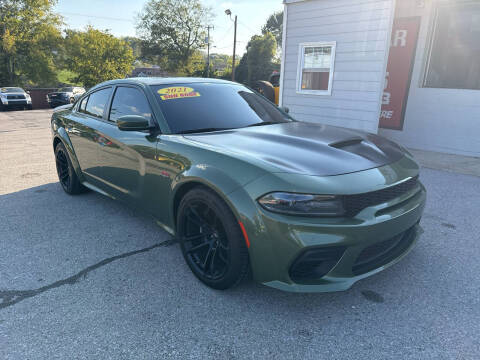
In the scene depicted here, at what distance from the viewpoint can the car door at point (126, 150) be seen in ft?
10.1

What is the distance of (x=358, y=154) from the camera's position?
8.25 feet

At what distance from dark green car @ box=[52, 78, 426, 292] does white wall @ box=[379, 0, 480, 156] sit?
5.42 m

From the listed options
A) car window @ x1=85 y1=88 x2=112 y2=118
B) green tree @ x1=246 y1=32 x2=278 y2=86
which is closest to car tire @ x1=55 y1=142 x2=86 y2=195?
car window @ x1=85 y1=88 x2=112 y2=118

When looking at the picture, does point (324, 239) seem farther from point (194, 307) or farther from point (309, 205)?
point (194, 307)

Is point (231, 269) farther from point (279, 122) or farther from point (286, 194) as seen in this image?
point (279, 122)

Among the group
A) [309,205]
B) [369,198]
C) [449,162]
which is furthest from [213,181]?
[449,162]

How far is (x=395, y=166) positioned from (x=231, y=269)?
1.43 metres

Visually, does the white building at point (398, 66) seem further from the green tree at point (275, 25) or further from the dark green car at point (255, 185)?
the green tree at point (275, 25)

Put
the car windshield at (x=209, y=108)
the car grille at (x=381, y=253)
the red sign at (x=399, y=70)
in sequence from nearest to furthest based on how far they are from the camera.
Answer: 1. the car grille at (x=381, y=253)
2. the car windshield at (x=209, y=108)
3. the red sign at (x=399, y=70)

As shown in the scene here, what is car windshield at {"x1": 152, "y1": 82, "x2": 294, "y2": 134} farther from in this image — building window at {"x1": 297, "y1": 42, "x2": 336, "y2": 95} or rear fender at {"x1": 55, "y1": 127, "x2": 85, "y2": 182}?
building window at {"x1": 297, "y1": 42, "x2": 336, "y2": 95}

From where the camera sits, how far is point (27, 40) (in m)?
35.0

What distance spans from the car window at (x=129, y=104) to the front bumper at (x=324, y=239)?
1.54 m

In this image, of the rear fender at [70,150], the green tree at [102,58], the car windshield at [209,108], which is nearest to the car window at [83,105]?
the rear fender at [70,150]

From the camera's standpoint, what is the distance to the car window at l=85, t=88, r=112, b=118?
3.86 metres
